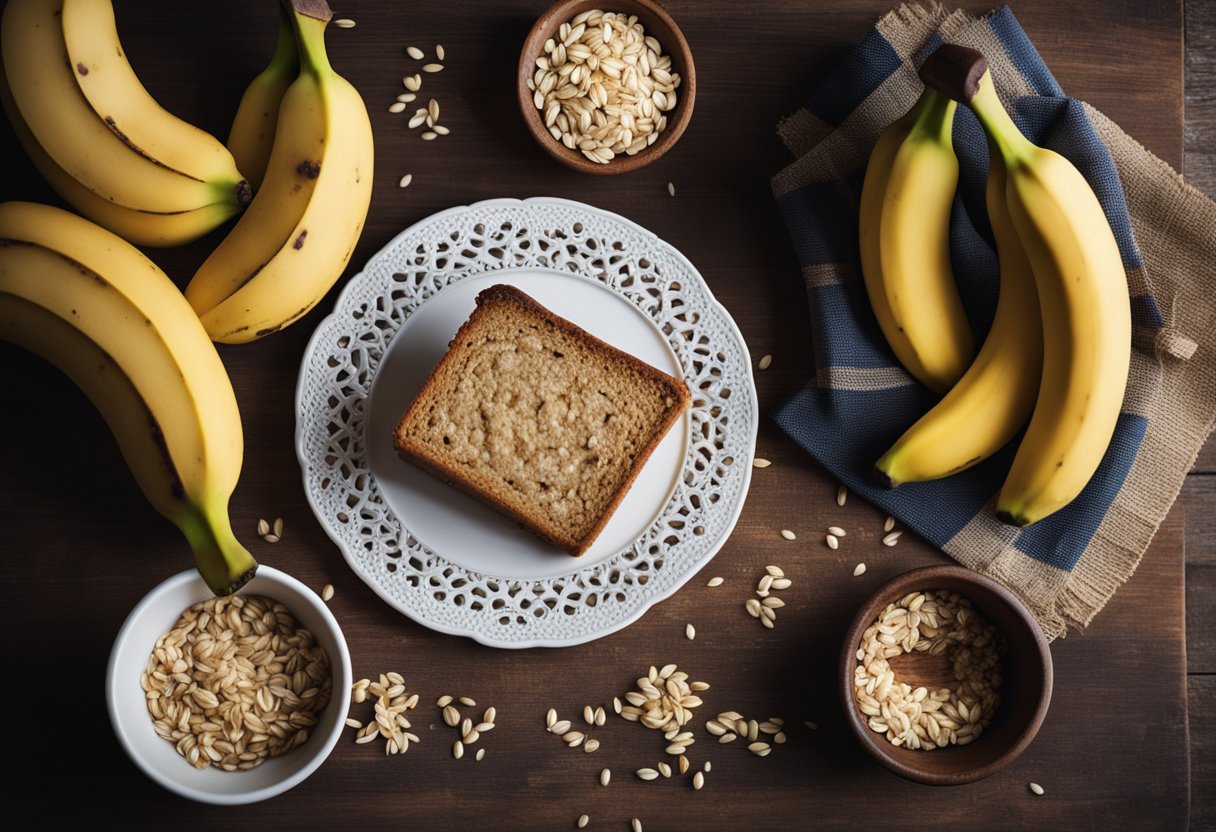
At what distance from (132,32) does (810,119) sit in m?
1.15

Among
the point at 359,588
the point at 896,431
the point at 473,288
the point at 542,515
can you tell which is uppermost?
the point at 473,288

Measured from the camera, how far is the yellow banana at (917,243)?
4.69 ft

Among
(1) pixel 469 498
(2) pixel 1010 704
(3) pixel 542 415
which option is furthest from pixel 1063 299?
(1) pixel 469 498

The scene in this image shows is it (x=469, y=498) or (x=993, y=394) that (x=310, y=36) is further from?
(x=993, y=394)

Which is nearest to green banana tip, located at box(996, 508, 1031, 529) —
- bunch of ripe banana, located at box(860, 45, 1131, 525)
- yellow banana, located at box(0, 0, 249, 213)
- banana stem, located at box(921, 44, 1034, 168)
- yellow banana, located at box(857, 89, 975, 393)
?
bunch of ripe banana, located at box(860, 45, 1131, 525)

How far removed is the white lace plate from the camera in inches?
58.9

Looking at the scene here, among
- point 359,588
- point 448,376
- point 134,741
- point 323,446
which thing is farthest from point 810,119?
point 134,741

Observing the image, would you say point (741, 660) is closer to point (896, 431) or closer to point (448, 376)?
point (896, 431)

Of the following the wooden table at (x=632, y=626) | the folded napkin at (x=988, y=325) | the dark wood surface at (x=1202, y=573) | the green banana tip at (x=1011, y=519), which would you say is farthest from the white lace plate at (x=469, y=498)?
the dark wood surface at (x=1202, y=573)

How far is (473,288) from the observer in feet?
5.10

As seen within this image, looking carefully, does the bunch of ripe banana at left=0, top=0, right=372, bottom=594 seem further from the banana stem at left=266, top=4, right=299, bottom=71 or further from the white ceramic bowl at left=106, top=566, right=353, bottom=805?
the white ceramic bowl at left=106, top=566, right=353, bottom=805

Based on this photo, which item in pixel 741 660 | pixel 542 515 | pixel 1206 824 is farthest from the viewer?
pixel 1206 824

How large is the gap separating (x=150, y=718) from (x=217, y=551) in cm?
34

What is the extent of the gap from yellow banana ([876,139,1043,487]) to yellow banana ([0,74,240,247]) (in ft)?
3.67
